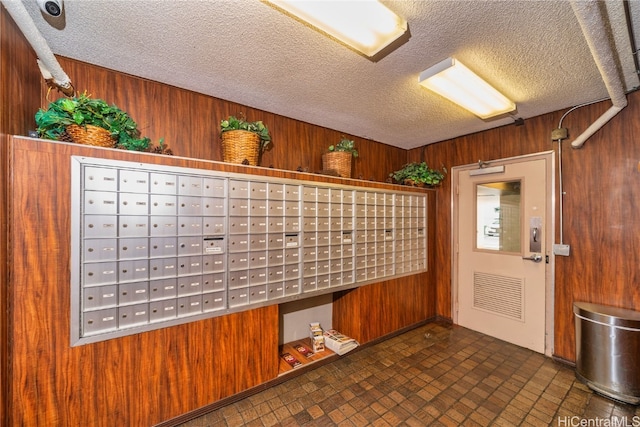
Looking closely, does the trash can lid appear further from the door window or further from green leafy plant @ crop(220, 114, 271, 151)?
green leafy plant @ crop(220, 114, 271, 151)

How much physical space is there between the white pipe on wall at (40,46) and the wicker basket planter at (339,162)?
1796 millimetres

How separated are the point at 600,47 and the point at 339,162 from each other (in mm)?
1664

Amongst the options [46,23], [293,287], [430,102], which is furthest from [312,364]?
[46,23]

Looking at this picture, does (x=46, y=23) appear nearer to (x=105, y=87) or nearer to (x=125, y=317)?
(x=105, y=87)

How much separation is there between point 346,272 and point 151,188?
1.61 meters

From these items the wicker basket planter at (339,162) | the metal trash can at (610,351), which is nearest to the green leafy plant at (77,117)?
the wicker basket planter at (339,162)

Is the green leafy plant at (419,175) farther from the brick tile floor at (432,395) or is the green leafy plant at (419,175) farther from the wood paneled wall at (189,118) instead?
the brick tile floor at (432,395)

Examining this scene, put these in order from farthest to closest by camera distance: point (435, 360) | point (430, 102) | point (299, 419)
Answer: point (435, 360)
point (430, 102)
point (299, 419)

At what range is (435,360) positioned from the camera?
7.53 feet

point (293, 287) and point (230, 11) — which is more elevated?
point (230, 11)

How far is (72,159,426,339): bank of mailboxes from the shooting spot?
134 cm

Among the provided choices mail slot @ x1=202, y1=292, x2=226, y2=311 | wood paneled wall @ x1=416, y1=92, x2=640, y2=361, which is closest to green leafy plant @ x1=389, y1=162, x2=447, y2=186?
wood paneled wall @ x1=416, y1=92, x2=640, y2=361

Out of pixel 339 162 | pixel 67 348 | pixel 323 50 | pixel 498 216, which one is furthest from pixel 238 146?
pixel 498 216

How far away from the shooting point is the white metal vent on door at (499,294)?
2559 mm
